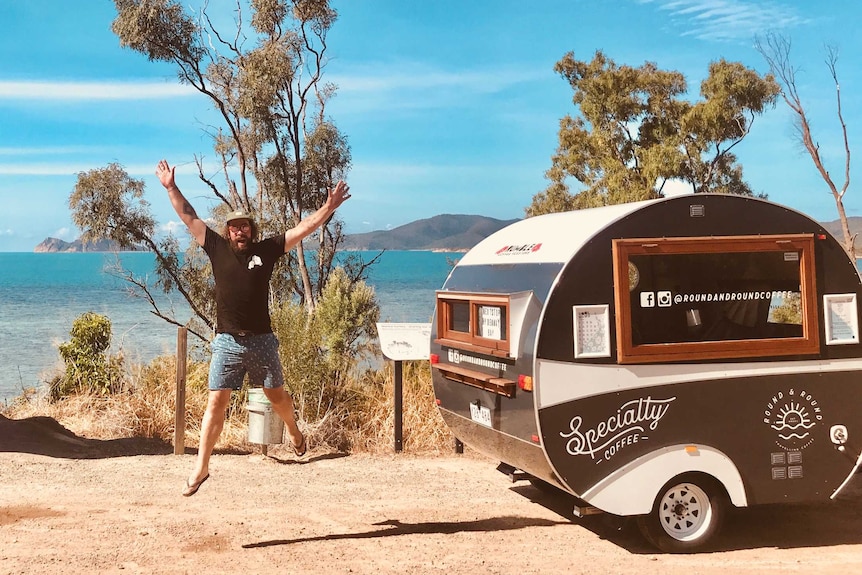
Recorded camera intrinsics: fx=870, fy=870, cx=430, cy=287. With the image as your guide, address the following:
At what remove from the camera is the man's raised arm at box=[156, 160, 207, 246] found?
668 cm

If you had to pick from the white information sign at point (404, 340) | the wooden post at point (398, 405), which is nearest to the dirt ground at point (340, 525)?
the wooden post at point (398, 405)

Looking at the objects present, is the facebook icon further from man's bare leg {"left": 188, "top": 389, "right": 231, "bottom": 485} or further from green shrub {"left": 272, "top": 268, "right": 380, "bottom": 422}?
green shrub {"left": 272, "top": 268, "right": 380, "bottom": 422}

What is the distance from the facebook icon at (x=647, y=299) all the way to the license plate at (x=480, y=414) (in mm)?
1474

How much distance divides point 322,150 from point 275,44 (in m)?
2.76

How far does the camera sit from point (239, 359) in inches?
265

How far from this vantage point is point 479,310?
7129 millimetres

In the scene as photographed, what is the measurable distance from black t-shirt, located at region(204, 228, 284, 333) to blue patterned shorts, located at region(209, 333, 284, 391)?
85mm

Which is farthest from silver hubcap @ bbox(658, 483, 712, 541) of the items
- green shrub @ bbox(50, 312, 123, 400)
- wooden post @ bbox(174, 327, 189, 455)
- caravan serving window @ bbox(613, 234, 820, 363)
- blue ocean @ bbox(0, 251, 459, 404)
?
blue ocean @ bbox(0, 251, 459, 404)

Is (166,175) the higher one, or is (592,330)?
(166,175)

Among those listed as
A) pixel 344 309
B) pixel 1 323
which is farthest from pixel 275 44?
pixel 1 323

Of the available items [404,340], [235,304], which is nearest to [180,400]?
[404,340]

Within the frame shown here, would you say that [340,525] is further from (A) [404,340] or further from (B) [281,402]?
(A) [404,340]

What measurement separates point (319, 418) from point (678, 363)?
17.8 feet

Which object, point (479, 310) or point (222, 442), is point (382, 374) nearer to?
point (222, 442)
